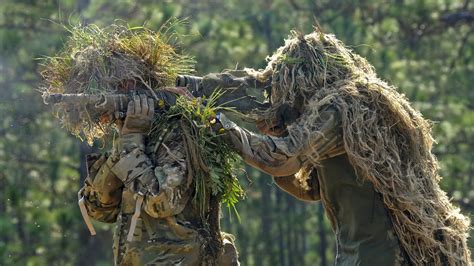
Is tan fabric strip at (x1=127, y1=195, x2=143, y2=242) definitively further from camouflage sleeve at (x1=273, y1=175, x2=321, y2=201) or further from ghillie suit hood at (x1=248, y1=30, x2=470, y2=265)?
camouflage sleeve at (x1=273, y1=175, x2=321, y2=201)

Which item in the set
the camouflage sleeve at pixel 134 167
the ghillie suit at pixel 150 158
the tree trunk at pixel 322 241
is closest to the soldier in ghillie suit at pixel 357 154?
the ghillie suit at pixel 150 158

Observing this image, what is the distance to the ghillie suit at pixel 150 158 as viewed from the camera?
245 inches

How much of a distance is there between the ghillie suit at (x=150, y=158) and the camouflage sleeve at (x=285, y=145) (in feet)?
0.48

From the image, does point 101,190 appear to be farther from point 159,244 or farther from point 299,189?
point 299,189

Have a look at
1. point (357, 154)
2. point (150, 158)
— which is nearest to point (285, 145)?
point (357, 154)

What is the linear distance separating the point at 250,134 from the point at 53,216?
11078 mm

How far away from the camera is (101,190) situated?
21.1 feet

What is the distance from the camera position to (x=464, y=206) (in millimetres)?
17812

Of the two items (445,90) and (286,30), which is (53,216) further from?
(445,90)

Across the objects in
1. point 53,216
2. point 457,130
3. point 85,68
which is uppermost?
point 457,130

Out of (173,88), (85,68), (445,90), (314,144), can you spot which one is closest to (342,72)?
(314,144)

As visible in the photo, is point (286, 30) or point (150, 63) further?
point (286, 30)

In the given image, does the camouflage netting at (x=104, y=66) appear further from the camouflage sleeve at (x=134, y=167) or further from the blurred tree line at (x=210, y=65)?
the blurred tree line at (x=210, y=65)

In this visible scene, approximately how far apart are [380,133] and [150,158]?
124 centimetres
